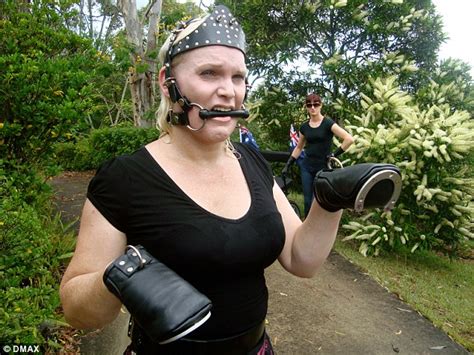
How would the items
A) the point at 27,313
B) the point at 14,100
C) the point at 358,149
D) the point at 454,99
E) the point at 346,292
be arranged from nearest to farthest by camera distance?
1. the point at 27,313
2. the point at 14,100
3. the point at 346,292
4. the point at 358,149
5. the point at 454,99

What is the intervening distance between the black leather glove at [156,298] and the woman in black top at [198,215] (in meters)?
0.14

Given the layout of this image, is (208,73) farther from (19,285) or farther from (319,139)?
(319,139)

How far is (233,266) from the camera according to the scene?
131 cm

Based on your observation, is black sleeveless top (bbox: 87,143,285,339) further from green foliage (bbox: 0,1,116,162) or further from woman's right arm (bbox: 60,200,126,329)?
green foliage (bbox: 0,1,116,162)

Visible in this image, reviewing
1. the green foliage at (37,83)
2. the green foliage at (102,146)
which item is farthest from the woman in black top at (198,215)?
the green foliage at (102,146)

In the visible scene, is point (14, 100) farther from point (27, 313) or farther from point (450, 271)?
point (450, 271)

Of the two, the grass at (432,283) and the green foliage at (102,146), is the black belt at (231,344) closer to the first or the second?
the grass at (432,283)

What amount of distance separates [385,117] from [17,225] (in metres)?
5.28

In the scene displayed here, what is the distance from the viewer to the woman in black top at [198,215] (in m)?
1.27

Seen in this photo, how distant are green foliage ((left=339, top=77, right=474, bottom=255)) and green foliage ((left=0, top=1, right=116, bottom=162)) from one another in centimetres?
366

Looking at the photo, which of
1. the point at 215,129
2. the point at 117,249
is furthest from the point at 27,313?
the point at 215,129

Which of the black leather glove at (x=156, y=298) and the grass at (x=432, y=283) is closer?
the black leather glove at (x=156, y=298)

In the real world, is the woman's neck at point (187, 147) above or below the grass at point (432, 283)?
above

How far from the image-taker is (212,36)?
1.41 m
